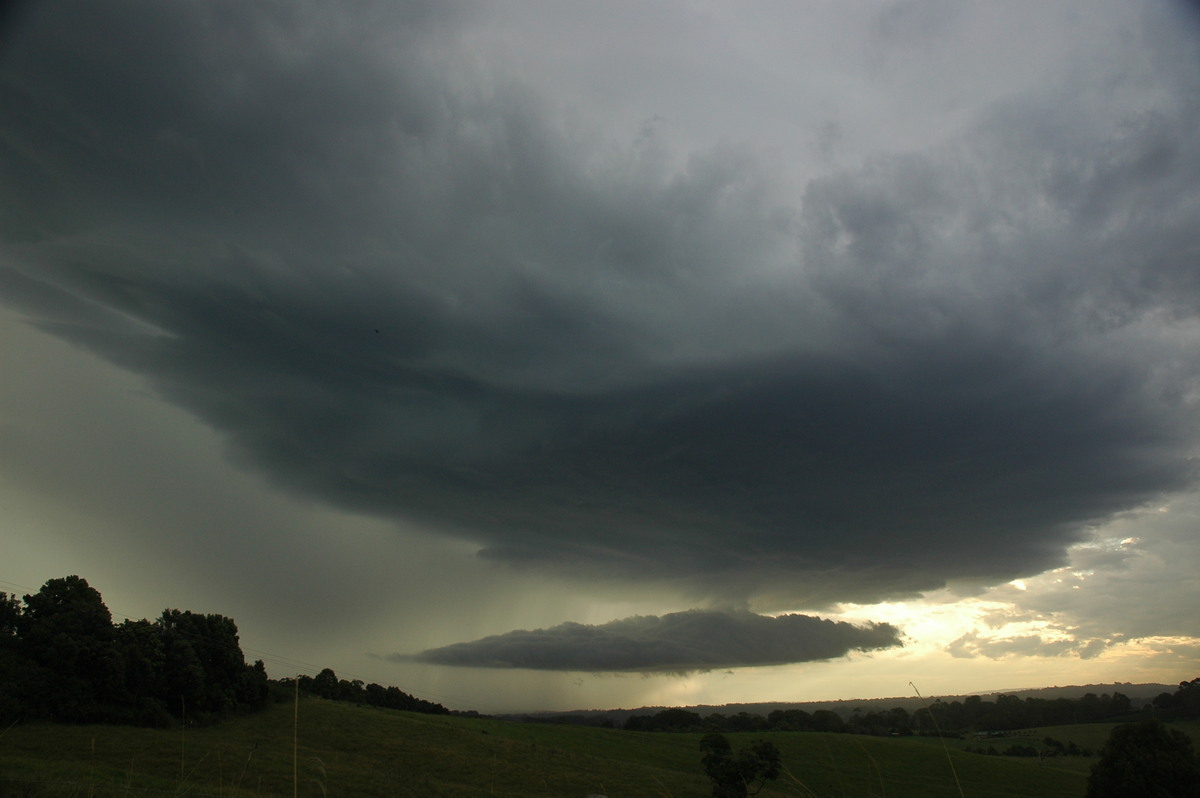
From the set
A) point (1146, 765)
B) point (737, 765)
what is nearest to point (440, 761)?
point (737, 765)

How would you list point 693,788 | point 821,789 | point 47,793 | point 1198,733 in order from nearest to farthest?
point 47,793 < point 693,788 < point 821,789 < point 1198,733

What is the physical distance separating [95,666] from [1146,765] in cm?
11337

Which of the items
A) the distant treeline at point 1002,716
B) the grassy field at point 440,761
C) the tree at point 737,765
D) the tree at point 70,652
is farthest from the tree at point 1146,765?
the tree at point 70,652

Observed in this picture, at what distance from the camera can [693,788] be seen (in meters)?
79.3

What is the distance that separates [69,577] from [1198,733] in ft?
536

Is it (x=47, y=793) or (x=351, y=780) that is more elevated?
(x=47, y=793)

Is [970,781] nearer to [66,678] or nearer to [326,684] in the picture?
[66,678]

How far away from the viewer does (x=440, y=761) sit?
2852 inches

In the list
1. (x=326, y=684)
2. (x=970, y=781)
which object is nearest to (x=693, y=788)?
(x=970, y=781)

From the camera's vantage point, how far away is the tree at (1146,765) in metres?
64.1

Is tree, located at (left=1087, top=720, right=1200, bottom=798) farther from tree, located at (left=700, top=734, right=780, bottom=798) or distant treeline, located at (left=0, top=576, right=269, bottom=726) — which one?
distant treeline, located at (left=0, top=576, right=269, bottom=726)

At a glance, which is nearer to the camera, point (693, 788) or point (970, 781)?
point (693, 788)

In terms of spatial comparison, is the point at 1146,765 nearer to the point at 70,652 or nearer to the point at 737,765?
the point at 737,765

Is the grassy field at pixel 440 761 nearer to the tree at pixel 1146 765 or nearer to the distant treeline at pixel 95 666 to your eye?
the distant treeline at pixel 95 666
